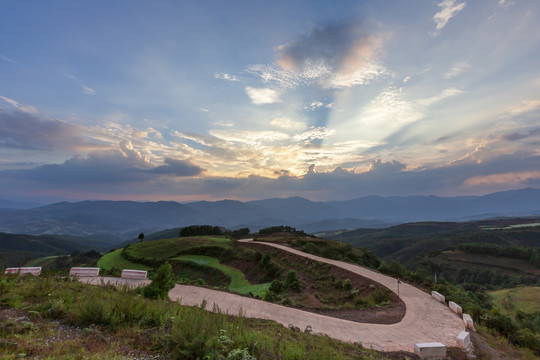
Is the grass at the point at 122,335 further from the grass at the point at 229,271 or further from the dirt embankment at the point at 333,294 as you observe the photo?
the grass at the point at 229,271

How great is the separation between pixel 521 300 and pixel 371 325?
4729 centimetres

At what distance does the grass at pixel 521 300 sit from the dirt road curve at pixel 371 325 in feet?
102

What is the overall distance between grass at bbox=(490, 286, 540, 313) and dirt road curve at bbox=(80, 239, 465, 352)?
31.0 m

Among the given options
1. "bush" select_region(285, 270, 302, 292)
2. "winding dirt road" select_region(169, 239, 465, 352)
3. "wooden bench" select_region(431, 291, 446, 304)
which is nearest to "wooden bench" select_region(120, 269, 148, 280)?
"winding dirt road" select_region(169, 239, 465, 352)

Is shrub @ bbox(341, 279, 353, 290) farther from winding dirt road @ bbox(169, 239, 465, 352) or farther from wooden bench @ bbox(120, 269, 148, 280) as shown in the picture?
wooden bench @ bbox(120, 269, 148, 280)

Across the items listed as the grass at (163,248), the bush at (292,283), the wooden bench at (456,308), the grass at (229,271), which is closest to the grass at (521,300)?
the wooden bench at (456,308)

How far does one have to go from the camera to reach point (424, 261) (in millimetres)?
96750

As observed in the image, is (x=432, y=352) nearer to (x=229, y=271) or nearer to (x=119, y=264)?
(x=229, y=271)

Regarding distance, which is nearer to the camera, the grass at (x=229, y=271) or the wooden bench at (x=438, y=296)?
the wooden bench at (x=438, y=296)

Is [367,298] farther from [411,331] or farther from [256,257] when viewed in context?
[256,257]

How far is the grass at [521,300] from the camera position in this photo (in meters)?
36.5

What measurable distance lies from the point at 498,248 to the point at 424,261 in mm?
31057

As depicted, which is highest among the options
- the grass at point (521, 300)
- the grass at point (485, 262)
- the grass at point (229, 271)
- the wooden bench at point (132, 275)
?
the wooden bench at point (132, 275)

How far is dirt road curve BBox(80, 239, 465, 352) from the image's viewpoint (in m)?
11.5
